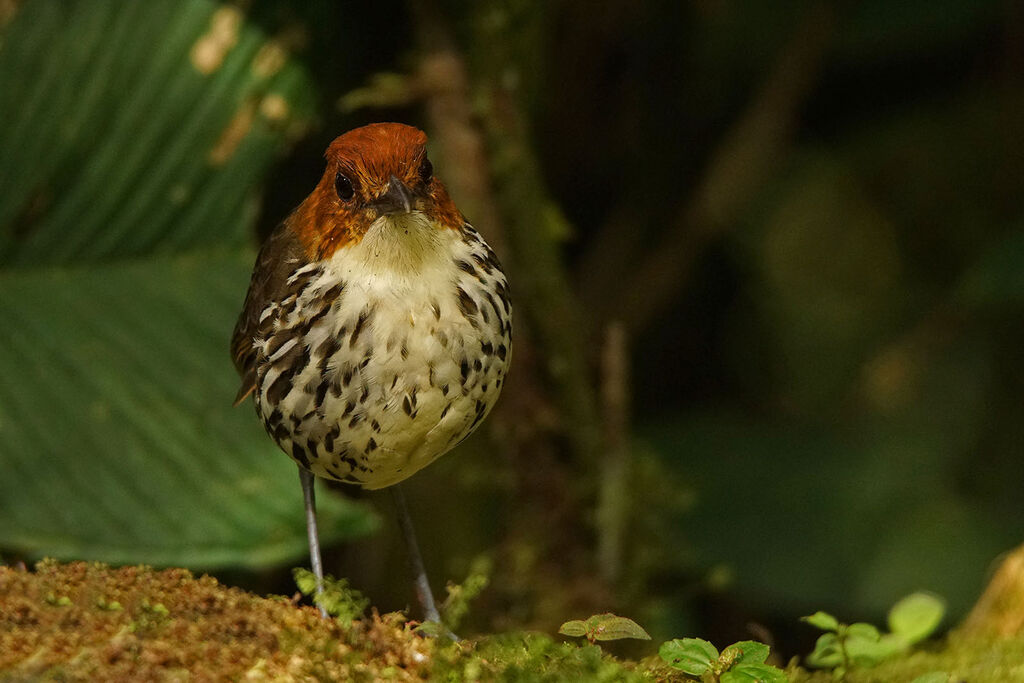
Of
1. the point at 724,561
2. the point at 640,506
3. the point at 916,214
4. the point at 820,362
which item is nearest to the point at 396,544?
the point at 640,506

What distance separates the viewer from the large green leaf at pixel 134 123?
3.99m

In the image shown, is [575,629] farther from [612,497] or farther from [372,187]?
[612,497]

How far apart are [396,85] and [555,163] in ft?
5.92

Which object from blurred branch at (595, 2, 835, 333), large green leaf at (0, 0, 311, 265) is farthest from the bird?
blurred branch at (595, 2, 835, 333)

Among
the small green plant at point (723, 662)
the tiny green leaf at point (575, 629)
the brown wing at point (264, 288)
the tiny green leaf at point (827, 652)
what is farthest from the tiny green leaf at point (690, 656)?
the brown wing at point (264, 288)

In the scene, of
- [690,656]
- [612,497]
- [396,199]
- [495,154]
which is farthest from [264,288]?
[612,497]

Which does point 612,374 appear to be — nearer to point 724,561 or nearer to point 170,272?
point 724,561

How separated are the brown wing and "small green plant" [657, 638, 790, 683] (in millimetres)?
1100

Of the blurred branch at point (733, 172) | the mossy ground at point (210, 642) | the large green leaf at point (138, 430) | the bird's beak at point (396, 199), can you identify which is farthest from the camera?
the blurred branch at point (733, 172)

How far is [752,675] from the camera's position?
2.28 metres

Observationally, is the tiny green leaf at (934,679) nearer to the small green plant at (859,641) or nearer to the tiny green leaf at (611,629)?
the small green plant at (859,641)

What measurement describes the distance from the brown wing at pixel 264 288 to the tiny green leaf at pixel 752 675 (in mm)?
1200

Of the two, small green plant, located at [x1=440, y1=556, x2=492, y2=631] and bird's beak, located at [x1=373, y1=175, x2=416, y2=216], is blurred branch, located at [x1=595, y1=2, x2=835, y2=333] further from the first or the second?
small green plant, located at [x1=440, y1=556, x2=492, y2=631]

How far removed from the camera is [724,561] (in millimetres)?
5086
